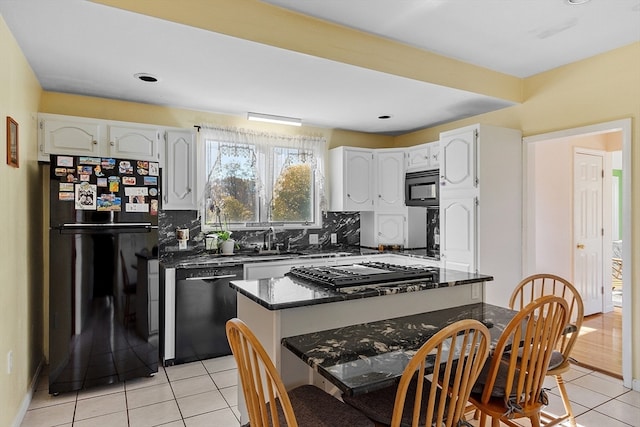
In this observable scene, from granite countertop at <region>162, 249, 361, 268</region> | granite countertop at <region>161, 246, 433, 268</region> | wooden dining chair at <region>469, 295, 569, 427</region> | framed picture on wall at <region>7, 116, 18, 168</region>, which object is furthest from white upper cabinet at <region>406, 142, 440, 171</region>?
framed picture on wall at <region>7, 116, 18, 168</region>

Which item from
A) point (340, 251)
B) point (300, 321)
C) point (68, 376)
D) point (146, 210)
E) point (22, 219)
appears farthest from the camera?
point (340, 251)

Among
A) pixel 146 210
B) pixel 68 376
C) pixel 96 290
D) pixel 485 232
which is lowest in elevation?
pixel 68 376

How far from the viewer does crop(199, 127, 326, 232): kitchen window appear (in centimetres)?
421

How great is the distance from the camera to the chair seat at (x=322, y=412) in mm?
1453

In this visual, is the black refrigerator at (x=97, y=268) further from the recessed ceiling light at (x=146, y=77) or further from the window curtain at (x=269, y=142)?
the window curtain at (x=269, y=142)

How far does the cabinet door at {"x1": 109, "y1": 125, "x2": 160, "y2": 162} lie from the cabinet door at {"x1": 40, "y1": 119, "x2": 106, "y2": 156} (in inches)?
4.6

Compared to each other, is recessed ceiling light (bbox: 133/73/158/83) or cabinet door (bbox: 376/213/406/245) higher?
recessed ceiling light (bbox: 133/73/158/83)

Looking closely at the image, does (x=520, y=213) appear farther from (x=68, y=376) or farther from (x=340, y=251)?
(x=68, y=376)

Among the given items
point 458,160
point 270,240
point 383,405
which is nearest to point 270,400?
point 383,405

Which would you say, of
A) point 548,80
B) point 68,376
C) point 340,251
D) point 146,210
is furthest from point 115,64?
point 548,80

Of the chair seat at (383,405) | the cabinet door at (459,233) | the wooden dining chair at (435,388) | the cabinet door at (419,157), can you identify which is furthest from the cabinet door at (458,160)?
the chair seat at (383,405)

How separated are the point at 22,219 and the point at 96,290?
0.70 meters

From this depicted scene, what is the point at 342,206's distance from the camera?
470 centimetres

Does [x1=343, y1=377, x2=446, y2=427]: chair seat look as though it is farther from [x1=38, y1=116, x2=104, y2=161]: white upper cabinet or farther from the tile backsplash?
[x1=38, y1=116, x2=104, y2=161]: white upper cabinet
